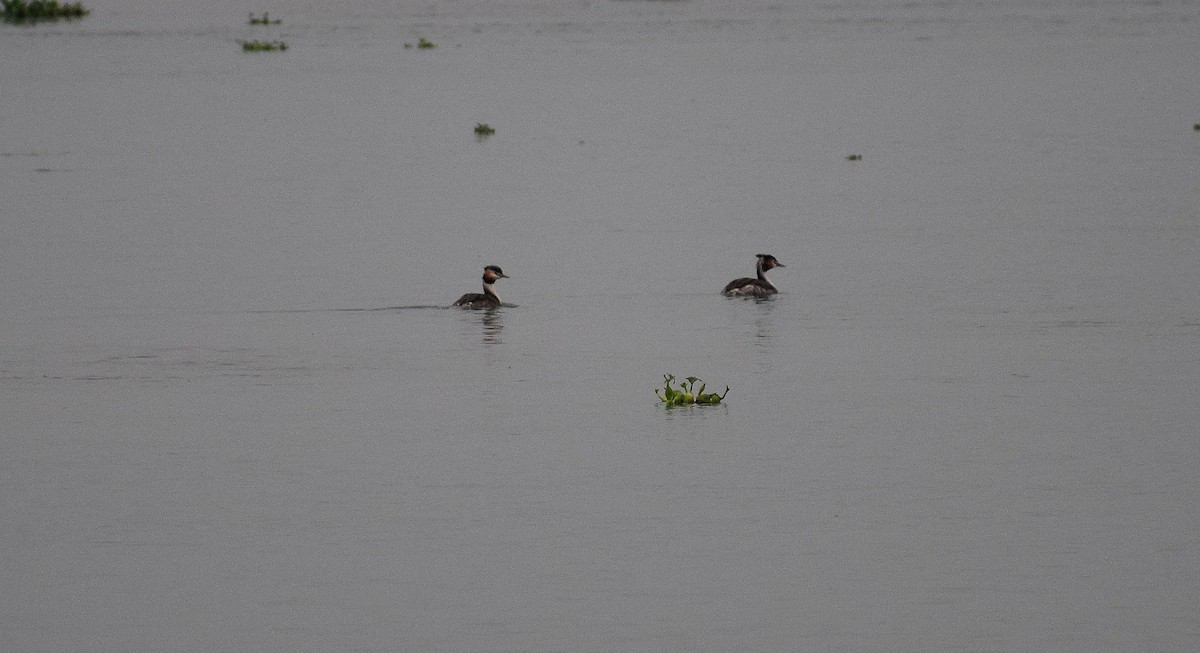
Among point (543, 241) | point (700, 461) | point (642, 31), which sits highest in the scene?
point (642, 31)

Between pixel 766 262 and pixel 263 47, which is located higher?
pixel 263 47

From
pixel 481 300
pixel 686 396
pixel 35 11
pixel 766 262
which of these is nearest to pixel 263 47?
pixel 35 11

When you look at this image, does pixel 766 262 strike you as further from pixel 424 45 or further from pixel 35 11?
pixel 35 11

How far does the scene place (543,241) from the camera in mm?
30734

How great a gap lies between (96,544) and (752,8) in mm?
100772

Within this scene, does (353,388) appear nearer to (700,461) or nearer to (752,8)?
(700,461)

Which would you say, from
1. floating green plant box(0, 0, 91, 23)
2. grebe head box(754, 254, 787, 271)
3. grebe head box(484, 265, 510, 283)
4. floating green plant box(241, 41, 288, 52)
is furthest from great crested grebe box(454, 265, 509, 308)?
floating green plant box(0, 0, 91, 23)

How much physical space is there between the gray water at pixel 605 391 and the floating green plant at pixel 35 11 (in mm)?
58791

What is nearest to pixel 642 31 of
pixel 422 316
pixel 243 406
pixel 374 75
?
pixel 374 75

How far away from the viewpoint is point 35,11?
351 ft

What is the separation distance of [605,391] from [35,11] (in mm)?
94352

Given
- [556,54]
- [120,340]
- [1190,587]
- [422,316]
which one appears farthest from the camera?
[556,54]

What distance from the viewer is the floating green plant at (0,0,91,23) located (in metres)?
105

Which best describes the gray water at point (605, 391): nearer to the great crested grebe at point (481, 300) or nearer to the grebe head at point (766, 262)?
the great crested grebe at point (481, 300)
